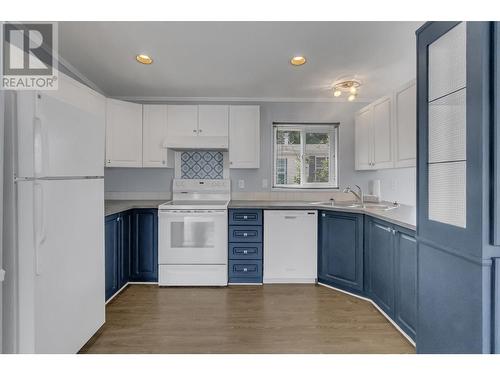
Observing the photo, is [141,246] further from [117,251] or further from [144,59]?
[144,59]

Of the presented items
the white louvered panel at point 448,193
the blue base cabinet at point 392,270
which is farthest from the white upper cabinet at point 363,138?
the white louvered panel at point 448,193

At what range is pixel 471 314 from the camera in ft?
4.12

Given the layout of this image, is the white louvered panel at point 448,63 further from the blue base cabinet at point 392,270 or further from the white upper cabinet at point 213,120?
the white upper cabinet at point 213,120

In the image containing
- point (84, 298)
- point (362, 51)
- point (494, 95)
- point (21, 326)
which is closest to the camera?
point (494, 95)

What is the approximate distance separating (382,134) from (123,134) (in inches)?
114

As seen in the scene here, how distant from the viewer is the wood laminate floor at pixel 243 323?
6.24 feet

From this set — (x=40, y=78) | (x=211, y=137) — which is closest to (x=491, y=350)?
(x=211, y=137)

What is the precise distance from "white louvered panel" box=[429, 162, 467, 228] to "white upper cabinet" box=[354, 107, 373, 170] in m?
1.72

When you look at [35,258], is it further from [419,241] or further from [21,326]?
[419,241]

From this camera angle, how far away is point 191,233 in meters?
2.98

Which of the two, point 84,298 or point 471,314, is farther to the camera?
point 84,298

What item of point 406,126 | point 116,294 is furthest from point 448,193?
point 116,294

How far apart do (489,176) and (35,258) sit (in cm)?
216

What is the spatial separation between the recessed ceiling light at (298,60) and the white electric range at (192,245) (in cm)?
162
